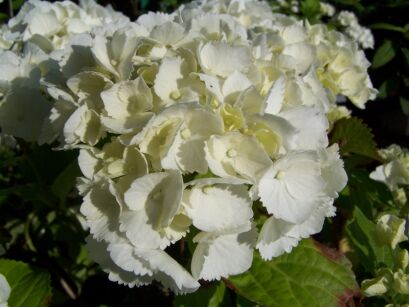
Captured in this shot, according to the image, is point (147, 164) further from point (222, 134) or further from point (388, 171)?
point (388, 171)

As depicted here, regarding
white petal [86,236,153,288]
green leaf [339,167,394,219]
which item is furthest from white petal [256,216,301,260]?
green leaf [339,167,394,219]

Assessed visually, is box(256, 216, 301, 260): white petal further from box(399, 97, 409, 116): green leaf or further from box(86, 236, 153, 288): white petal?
box(399, 97, 409, 116): green leaf

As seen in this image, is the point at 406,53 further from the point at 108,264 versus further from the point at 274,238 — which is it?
the point at 108,264

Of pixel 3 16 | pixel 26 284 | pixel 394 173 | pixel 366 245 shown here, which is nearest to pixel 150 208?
pixel 26 284

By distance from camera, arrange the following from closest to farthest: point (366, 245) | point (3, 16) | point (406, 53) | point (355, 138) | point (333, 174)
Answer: point (333, 174)
point (366, 245)
point (355, 138)
point (3, 16)
point (406, 53)

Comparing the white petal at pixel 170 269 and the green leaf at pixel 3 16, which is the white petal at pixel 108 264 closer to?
the white petal at pixel 170 269
